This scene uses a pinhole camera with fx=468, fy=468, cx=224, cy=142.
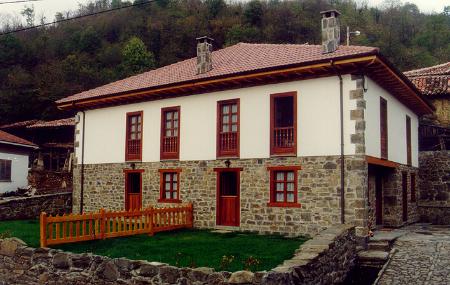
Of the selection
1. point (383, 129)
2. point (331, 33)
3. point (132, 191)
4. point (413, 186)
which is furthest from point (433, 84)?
point (132, 191)

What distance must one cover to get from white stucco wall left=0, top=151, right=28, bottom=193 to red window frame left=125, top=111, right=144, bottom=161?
11.9 meters

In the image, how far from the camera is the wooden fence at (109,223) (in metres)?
12.0

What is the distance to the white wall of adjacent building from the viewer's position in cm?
1389

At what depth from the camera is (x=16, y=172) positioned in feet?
92.4

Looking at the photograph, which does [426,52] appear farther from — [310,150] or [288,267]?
[288,267]

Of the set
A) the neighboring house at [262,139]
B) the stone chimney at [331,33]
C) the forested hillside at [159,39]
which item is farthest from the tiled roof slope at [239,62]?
the forested hillside at [159,39]

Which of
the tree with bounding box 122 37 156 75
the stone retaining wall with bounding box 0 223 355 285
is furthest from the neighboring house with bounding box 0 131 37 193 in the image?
the tree with bounding box 122 37 156 75

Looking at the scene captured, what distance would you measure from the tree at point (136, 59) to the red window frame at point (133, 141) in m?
28.0

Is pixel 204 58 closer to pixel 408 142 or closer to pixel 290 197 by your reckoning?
pixel 290 197

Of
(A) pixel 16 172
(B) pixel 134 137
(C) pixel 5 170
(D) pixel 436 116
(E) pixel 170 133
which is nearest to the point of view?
(E) pixel 170 133

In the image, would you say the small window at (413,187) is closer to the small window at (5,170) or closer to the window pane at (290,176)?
the window pane at (290,176)

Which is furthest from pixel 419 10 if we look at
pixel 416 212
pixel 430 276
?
pixel 430 276

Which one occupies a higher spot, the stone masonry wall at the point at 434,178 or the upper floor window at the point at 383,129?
the upper floor window at the point at 383,129

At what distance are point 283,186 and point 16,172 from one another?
19735mm
